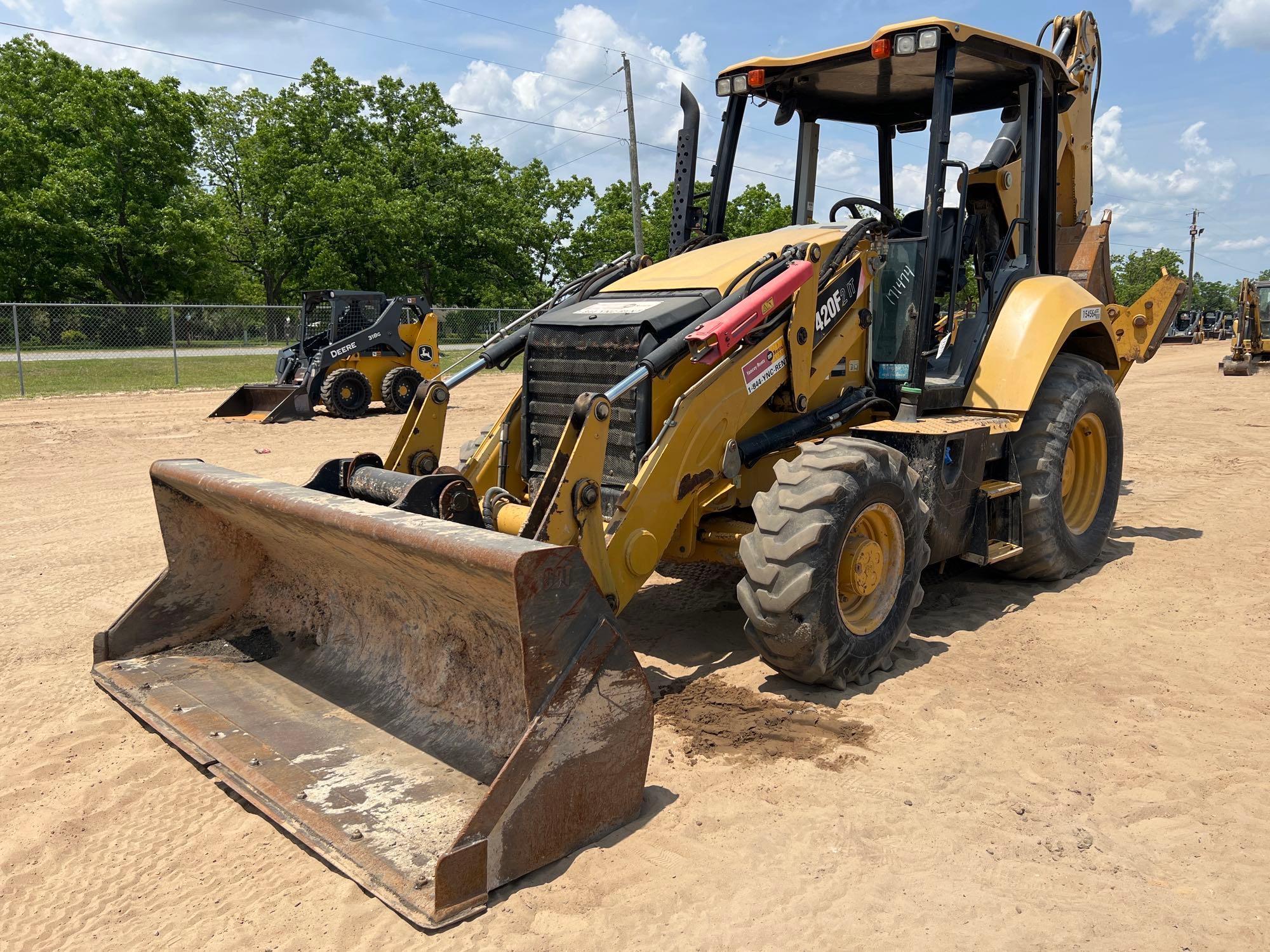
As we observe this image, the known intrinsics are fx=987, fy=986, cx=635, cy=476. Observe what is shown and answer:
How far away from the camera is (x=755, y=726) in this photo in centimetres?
425

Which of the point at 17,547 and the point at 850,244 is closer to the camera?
the point at 850,244

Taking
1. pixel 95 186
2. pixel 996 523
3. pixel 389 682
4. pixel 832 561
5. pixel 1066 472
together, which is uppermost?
pixel 95 186

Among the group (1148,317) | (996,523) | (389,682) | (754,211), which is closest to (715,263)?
(996,523)

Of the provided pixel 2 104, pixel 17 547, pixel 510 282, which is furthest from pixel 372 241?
pixel 17 547

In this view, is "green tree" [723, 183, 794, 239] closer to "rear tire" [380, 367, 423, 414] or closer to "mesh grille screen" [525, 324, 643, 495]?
"rear tire" [380, 367, 423, 414]

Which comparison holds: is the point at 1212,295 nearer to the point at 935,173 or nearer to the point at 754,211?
the point at 754,211

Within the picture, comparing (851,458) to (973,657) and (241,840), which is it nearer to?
(973,657)

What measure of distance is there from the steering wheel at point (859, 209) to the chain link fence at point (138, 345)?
17472 millimetres

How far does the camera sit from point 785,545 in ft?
13.9

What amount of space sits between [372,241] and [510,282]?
6656mm

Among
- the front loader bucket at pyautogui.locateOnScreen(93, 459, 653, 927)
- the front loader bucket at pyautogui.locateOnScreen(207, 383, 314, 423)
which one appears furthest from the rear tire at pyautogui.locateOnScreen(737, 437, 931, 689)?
the front loader bucket at pyautogui.locateOnScreen(207, 383, 314, 423)

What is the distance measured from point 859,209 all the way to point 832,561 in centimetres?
305

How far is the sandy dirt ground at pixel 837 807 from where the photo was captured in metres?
2.94

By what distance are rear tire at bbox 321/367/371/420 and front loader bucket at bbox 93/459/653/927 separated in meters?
11.8
